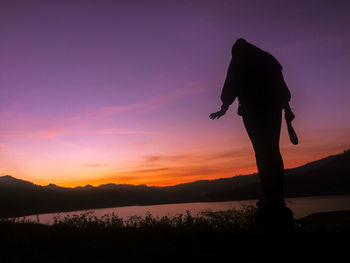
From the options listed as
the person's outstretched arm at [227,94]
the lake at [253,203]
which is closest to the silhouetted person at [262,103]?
the person's outstretched arm at [227,94]

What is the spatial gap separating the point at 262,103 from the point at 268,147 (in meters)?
0.94

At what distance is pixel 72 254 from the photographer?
4.77m

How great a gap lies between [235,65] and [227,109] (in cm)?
100

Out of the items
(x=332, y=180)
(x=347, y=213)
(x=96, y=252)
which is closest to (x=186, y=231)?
(x=96, y=252)

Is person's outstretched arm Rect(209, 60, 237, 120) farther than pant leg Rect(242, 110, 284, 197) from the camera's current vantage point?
Yes

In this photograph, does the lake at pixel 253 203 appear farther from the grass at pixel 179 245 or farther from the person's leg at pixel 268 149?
the person's leg at pixel 268 149

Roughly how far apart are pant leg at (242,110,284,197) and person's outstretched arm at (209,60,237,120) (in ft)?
1.94

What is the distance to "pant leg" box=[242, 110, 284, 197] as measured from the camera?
5.00 m

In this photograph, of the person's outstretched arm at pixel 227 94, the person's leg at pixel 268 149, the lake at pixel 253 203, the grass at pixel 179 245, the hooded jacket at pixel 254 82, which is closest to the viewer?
the grass at pixel 179 245

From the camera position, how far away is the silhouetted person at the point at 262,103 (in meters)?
5.05

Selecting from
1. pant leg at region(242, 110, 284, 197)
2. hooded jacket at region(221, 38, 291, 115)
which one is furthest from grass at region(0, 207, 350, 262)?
hooded jacket at region(221, 38, 291, 115)

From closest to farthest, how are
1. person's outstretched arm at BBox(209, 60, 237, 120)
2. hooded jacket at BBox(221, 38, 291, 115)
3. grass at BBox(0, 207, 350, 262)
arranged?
grass at BBox(0, 207, 350, 262)
hooded jacket at BBox(221, 38, 291, 115)
person's outstretched arm at BBox(209, 60, 237, 120)

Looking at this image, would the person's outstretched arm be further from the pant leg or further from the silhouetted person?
the pant leg

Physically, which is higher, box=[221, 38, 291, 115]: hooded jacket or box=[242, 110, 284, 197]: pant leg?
box=[221, 38, 291, 115]: hooded jacket
